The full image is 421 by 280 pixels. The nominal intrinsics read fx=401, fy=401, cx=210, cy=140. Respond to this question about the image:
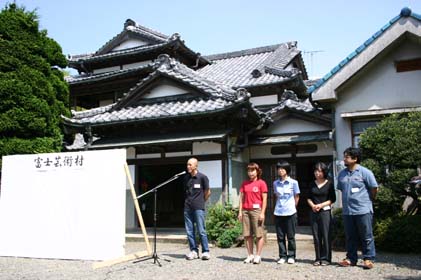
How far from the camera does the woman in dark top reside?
6.82 m

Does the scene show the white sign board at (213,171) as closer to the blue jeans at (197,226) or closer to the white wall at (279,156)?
the white wall at (279,156)

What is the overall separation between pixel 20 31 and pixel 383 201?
10.1 metres

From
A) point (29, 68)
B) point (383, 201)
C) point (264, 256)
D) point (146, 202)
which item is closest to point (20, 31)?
point (29, 68)

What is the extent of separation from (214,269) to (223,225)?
3.33 meters

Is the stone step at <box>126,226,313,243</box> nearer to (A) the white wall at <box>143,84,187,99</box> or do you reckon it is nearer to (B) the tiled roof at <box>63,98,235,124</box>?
(B) the tiled roof at <box>63,98,235,124</box>

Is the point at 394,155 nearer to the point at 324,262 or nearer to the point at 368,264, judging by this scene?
the point at 368,264

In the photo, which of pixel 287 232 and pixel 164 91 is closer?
pixel 287 232

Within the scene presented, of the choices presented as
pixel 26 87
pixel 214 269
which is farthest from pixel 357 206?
pixel 26 87

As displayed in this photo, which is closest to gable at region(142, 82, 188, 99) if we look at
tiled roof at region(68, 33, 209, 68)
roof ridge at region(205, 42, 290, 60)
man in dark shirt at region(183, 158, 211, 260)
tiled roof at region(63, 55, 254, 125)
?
tiled roof at region(63, 55, 254, 125)

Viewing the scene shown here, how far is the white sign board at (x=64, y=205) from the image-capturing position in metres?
8.01

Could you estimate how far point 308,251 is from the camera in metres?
8.79

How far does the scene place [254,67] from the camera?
1788cm

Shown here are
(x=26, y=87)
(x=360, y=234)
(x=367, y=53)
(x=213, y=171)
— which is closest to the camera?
(x=360, y=234)

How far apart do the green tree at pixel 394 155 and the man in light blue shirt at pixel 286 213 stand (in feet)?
7.13
